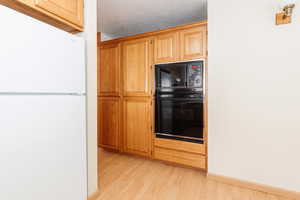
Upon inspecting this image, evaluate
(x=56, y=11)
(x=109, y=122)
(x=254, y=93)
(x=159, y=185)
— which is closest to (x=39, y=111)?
(x=56, y=11)

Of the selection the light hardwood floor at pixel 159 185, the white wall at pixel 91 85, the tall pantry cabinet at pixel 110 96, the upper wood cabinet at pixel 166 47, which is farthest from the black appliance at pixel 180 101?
the white wall at pixel 91 85

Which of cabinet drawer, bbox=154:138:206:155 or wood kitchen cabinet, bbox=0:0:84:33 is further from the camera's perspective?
cabinet drawer, bbox=154:138:206:155

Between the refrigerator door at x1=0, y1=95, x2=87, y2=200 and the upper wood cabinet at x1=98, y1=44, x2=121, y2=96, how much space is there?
1371mm

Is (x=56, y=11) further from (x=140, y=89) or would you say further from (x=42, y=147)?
→ (x=140, y=89)

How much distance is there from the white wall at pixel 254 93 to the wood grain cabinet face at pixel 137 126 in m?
0.98

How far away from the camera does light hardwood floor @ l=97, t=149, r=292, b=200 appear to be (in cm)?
→ 165

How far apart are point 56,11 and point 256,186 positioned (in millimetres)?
2731

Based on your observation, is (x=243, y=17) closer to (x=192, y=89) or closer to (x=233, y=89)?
(x=233, y=89)

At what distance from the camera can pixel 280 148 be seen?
5.42 feet

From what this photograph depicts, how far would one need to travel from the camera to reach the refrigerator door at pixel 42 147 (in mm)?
894

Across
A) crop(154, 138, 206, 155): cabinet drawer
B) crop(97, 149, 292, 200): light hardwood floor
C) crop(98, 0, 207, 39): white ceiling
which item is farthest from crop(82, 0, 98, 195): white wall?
crop(154, 138, 206, 155): cabinet drawer

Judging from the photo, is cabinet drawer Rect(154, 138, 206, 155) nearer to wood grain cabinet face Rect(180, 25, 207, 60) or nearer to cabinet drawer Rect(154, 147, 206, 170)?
cabinet drawer Rect(154, 147, 206, 170)

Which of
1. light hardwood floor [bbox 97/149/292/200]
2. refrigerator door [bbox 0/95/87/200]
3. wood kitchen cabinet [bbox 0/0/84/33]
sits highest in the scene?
wood kitchen cabinet [bbox 0/0/84/33]

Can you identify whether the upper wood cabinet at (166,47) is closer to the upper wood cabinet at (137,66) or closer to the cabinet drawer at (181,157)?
the upper wood cabinet at (137,66)
